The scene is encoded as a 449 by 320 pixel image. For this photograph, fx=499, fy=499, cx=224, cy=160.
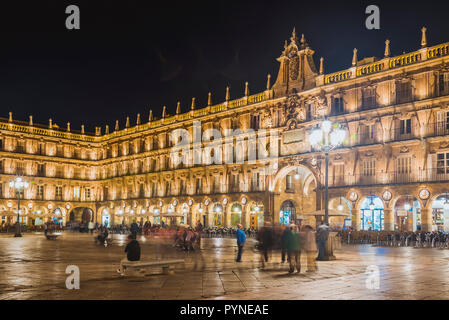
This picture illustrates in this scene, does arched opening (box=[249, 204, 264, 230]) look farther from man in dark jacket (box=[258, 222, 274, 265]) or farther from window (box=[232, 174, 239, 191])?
man in dark jacket (box=[258, 222, 274, 265])

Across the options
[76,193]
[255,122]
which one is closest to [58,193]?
[76,193]

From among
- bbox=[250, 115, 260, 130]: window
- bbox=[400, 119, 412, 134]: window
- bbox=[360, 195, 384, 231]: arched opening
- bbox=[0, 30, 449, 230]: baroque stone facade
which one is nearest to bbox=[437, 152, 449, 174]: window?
bbox=[0, 30, 449, 230]: baroque stone facade

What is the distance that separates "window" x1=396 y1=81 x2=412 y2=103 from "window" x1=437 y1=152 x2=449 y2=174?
196 inches

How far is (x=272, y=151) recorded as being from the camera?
46.6 meters

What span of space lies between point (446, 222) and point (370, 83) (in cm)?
1197

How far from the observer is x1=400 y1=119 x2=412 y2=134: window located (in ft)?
121

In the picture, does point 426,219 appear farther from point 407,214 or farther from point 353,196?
point 353,196

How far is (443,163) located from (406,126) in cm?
404

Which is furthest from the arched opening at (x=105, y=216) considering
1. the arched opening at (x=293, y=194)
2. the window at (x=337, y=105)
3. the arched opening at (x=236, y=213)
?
the window at (x=337, y=105)

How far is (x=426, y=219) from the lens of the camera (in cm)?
3466

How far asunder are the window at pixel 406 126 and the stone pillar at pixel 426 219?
19.8 feet

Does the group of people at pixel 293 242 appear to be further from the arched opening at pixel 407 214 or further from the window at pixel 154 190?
the window at pixel 154 190
